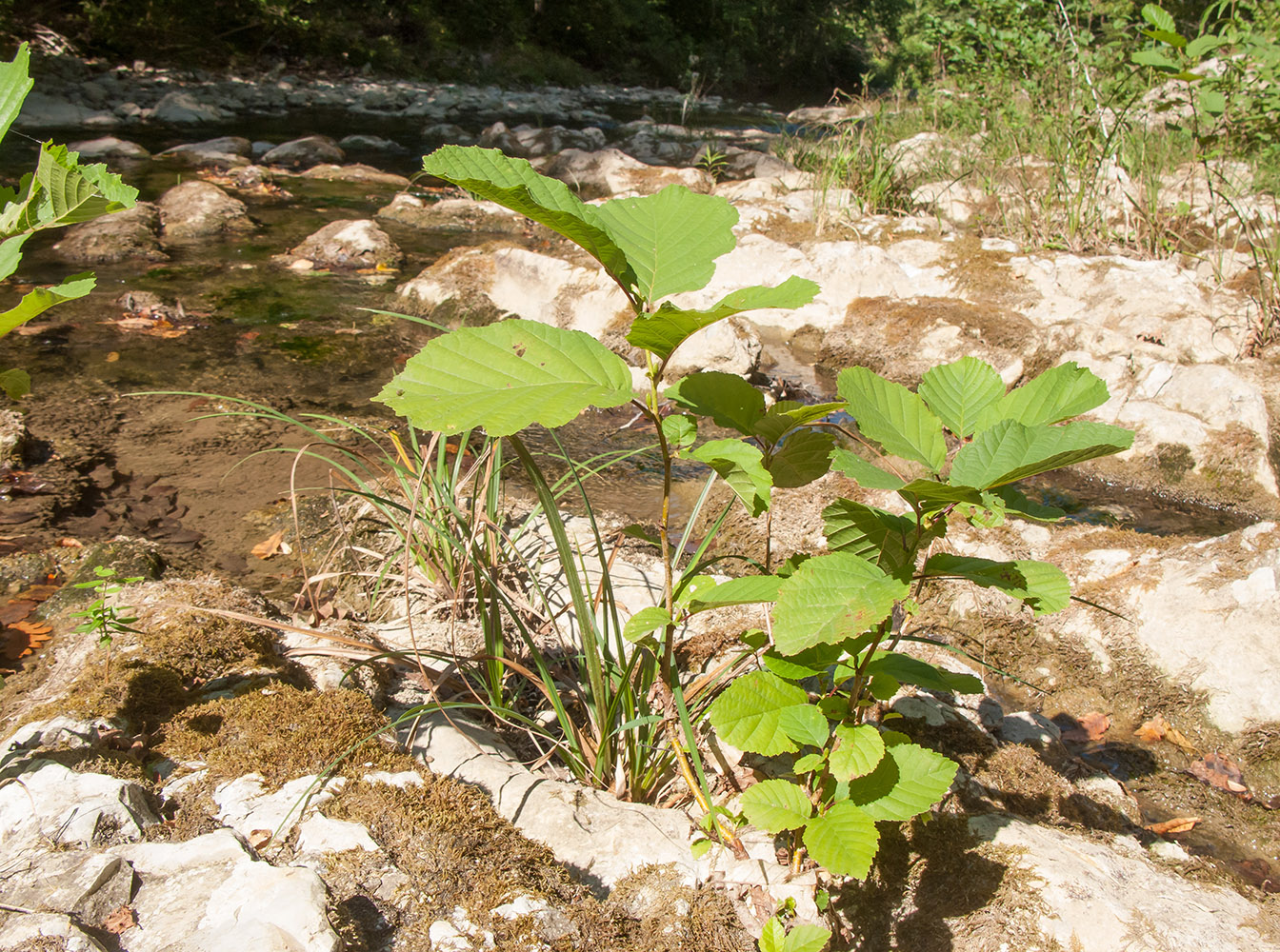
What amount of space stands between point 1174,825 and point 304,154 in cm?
1164

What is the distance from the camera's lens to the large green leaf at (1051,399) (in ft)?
3.95

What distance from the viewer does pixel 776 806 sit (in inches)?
49.8

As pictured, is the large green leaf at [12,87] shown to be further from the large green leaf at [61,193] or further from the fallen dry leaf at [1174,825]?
the fallen dry leaf at [1174,825]

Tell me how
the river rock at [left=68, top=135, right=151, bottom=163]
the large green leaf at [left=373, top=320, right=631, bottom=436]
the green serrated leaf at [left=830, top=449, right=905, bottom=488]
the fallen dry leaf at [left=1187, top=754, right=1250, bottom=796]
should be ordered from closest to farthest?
the large green leaf at [left=373, top=320, right=631, bottom=436] → the green serrated leaf at [left=830, top=449, right=905, bottom=488] → the fallen dry leaf at [left=1187, top=754, right=1250, bottom=796] → the river rock at [left=68, top=135, right=151, bottom=163]

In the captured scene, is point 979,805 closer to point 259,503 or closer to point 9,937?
point 9,937

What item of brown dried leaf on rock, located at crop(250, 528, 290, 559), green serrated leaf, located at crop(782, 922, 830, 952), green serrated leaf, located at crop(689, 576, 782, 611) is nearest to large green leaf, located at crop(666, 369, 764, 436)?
green serrated leaf, located at crop(689, 576, 782, 611)

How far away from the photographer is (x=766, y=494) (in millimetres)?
1066

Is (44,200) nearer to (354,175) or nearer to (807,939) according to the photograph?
(807,939)

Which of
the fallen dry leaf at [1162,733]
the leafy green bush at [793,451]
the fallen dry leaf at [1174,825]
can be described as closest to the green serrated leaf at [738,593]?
the leafy green bush at [793,451]

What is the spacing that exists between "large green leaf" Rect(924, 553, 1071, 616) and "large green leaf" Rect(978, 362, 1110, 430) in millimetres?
215

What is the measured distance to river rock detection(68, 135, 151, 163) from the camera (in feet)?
32.4

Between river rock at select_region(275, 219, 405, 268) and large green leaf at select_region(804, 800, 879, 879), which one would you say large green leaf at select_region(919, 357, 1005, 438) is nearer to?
large green leaf at select_region(804, 800, 879, 879)

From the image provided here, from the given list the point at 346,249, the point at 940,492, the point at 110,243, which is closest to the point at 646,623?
the point at 940,492

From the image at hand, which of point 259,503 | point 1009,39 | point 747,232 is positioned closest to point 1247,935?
point 259,503
